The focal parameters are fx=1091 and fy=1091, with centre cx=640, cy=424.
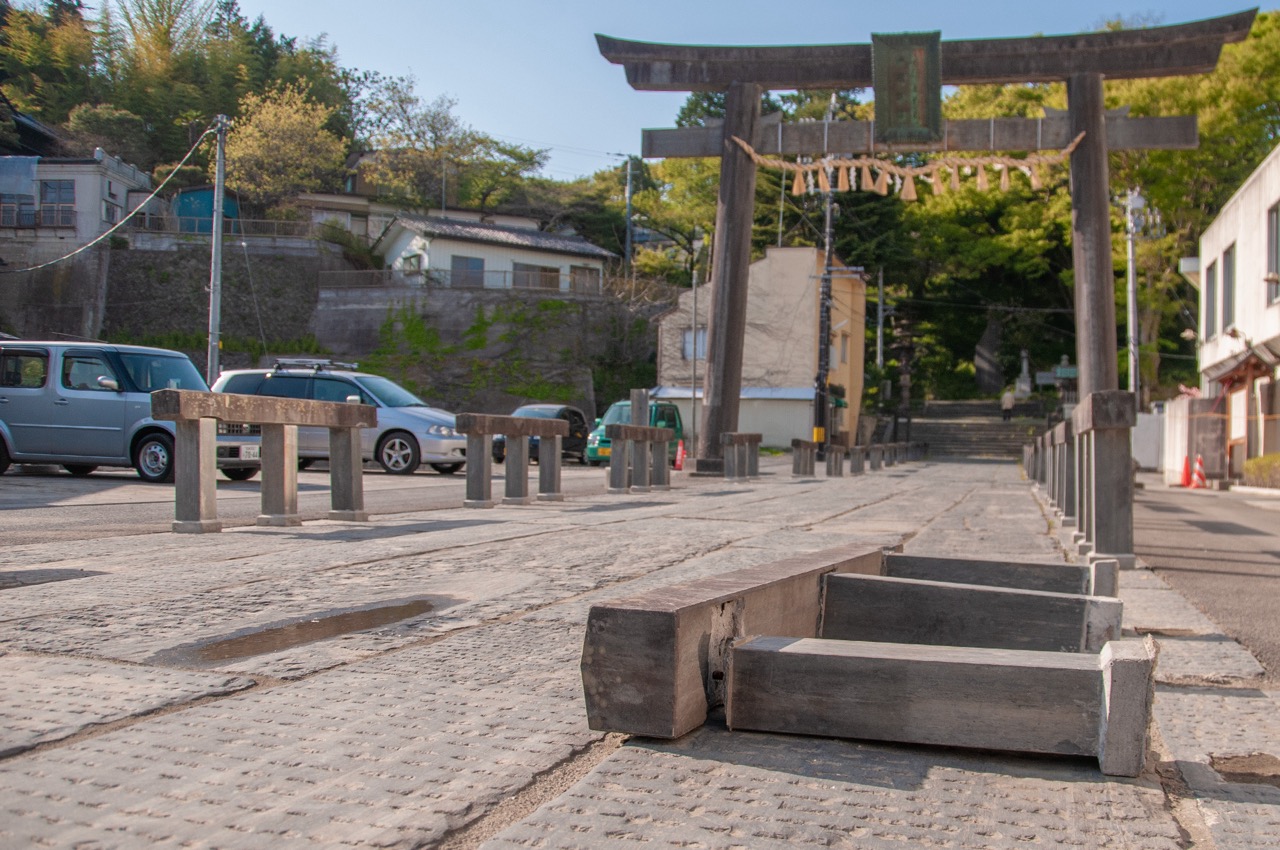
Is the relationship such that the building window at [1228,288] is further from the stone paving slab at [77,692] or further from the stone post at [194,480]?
the stone paving slab at [77,692]

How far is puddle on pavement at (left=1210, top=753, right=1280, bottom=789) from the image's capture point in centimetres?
277

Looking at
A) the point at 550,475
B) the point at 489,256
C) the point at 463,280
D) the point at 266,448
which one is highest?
the point at 489,256

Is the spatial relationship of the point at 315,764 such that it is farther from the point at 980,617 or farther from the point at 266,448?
the point at 266,448

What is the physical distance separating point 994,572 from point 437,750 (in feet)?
8.62

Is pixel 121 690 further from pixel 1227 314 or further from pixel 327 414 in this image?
pixel 1227 314

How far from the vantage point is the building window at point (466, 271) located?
5059cm

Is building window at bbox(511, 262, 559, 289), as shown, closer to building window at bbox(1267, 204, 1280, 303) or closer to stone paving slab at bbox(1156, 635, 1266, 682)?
building window at bbox(1267, 204, 1280, 303)

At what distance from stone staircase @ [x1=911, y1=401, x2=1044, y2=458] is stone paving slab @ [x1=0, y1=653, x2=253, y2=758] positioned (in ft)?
152

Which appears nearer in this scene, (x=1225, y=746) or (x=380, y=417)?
(x=1225, y=746)

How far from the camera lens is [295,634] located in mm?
3797

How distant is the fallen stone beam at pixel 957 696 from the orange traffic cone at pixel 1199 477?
2666 cm

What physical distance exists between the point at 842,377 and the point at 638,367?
9.52m

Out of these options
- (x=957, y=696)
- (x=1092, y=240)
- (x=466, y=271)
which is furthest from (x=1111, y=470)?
(x=466, y=271)

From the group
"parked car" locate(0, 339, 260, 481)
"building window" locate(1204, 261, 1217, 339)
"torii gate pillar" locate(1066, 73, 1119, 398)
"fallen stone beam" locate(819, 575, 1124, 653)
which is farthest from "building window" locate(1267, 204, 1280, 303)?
"fallen stone beam" locate(819, 575, 1124, 653)
